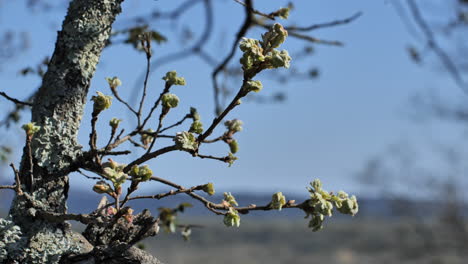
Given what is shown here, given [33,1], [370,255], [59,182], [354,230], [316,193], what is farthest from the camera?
[354,230]

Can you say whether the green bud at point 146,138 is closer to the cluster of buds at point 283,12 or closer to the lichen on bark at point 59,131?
the lichen on bark at point 59,131

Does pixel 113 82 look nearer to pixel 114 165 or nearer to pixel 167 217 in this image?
pixel 114 165

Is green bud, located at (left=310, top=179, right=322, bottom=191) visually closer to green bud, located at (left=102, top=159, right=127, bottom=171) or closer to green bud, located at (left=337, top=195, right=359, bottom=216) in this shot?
green bud, located at (left=337, top=195, right=359, bottom=216)

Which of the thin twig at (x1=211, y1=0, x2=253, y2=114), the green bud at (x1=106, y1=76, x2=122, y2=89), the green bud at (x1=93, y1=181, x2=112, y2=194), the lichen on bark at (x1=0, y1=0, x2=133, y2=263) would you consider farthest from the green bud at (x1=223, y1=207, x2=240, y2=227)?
the thin twig at (x1=211, y1=0, x2=253, y2=114)

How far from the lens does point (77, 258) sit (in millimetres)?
1317

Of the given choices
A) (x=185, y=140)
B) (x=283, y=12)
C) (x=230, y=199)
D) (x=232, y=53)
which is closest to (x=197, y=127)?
(x=185, y=140)

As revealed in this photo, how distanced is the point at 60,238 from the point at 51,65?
0.45 m

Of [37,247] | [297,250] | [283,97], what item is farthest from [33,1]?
[297,250]

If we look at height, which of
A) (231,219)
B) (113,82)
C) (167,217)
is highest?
(113,82)

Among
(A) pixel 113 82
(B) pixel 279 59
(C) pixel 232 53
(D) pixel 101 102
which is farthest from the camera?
(C) pixel 232 53

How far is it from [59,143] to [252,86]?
530 millimetres

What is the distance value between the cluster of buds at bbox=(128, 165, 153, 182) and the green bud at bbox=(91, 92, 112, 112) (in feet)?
0.55

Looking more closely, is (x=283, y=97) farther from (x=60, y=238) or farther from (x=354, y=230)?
(x=354, y=230)

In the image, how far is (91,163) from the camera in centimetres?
134
